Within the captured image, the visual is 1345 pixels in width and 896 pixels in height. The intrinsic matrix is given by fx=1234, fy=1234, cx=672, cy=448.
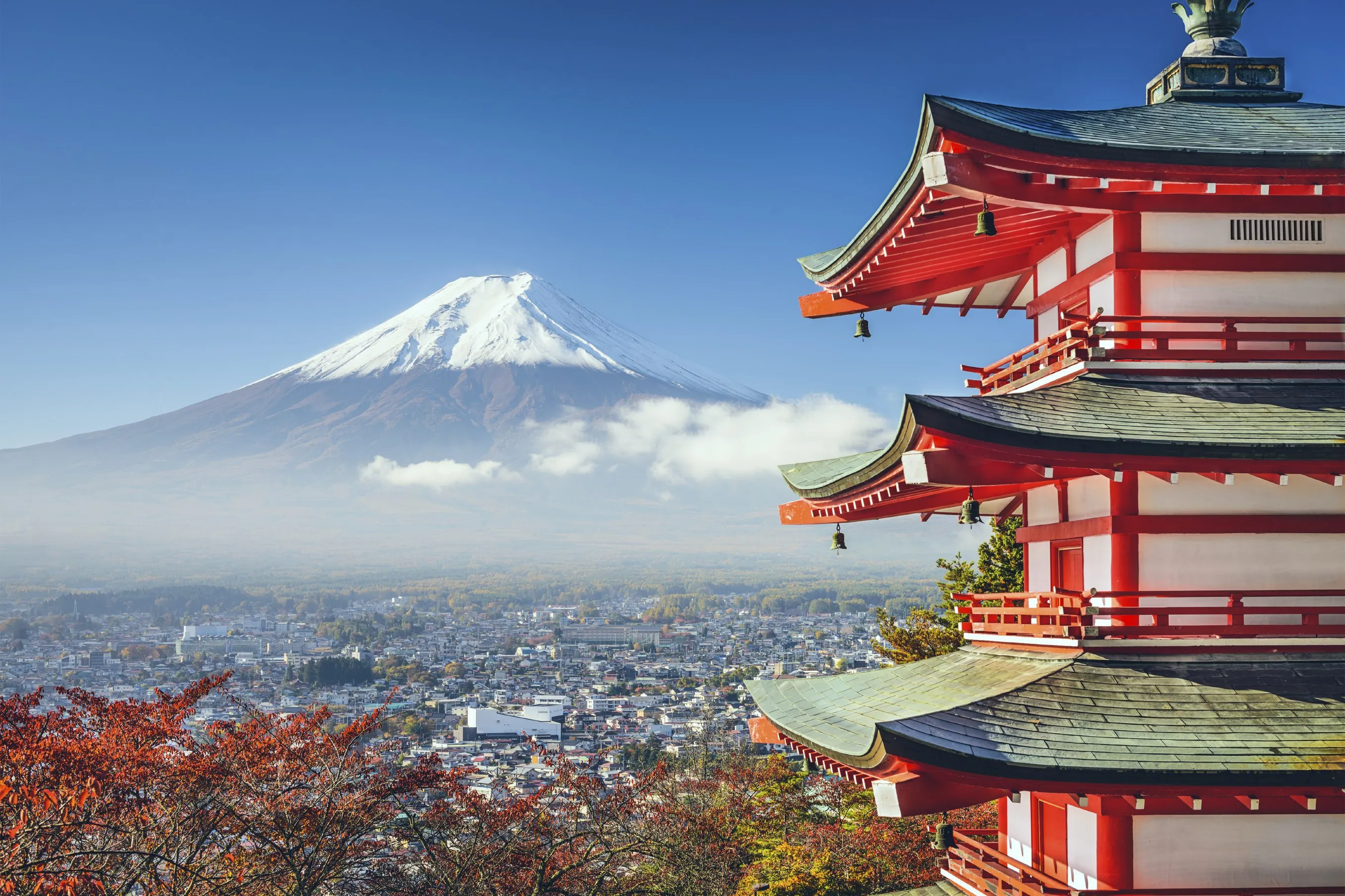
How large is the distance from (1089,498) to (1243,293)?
1.73 metres

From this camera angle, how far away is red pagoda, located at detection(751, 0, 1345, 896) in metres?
7.30

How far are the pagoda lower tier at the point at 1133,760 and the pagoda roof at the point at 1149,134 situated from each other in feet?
10.6

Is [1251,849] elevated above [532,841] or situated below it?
above

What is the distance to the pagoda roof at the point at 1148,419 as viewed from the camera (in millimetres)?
7383

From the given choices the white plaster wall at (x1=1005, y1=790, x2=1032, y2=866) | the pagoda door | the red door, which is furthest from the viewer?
→ the white plaster wall at (x1=1005, y1=790, x2=1032, y2=866)

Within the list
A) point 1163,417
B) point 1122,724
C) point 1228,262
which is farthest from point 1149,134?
point 1122,724

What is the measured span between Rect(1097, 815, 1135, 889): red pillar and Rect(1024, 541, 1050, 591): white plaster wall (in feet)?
7.00

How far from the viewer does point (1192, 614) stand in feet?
26.0

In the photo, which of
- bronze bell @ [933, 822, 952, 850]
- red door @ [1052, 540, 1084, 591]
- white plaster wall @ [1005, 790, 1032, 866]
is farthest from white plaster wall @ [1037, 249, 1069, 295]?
bronze bell @ [933, 822, 952, 850]

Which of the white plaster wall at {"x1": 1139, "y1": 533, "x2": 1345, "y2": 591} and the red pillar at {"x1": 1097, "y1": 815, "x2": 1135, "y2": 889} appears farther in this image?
the white plaster wall at {"x1": 1139, "y1": 533, "x2": 1345, "y2": 591}

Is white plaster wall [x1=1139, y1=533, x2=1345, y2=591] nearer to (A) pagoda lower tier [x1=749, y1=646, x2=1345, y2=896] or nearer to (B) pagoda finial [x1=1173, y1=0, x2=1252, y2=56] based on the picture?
(A) pagoda lower tier [x1=749, y1=646, x2=1345, y2=896]

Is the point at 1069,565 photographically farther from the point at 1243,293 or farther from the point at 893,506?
the point at 1243,293

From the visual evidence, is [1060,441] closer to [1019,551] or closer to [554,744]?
[1019,551]

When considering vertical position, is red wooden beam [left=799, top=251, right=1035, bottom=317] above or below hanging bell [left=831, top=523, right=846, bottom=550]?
above
